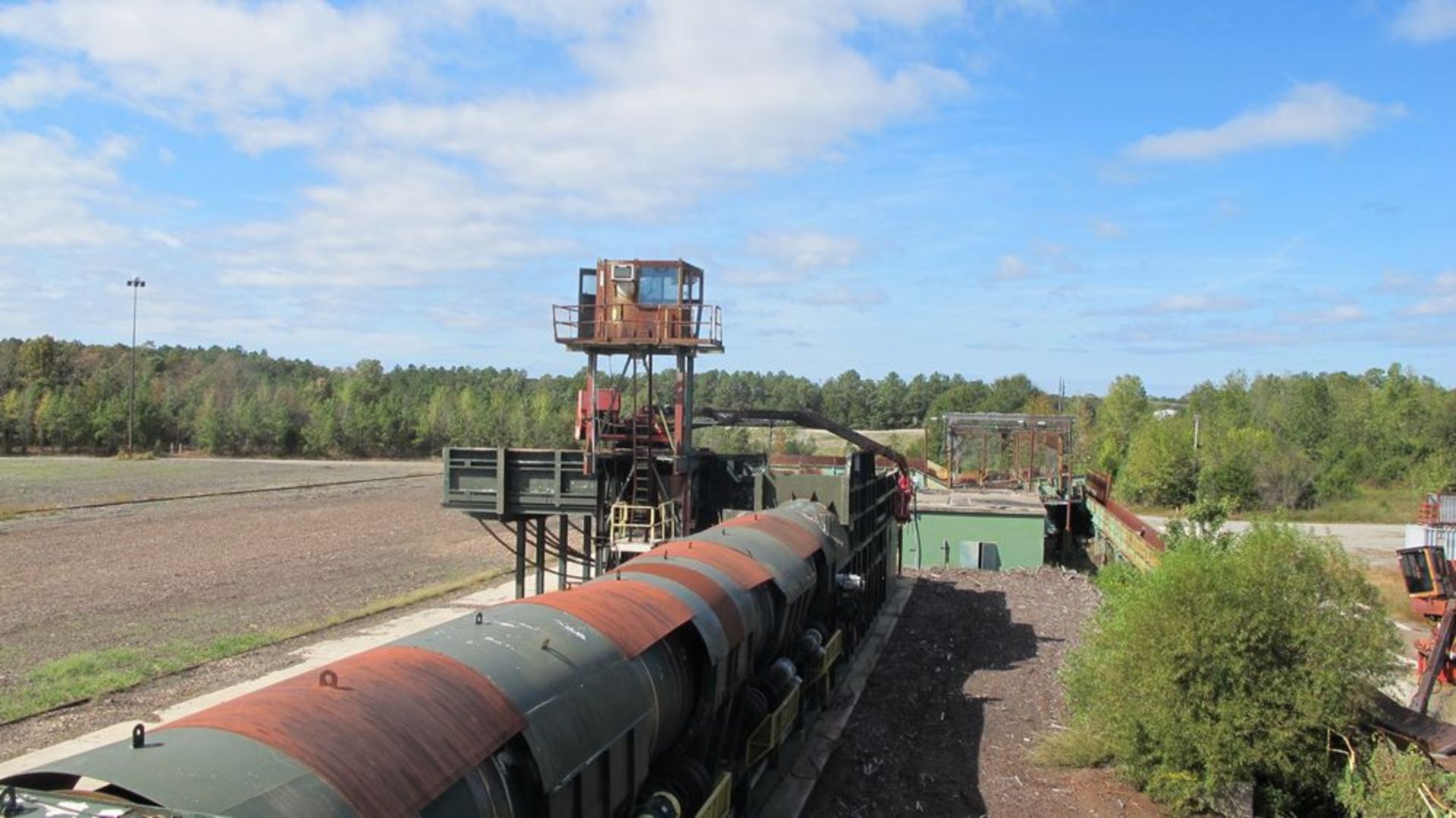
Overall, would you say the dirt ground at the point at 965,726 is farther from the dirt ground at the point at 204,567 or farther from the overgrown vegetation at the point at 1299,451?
the overgrown vegetation at the point at 1299,451

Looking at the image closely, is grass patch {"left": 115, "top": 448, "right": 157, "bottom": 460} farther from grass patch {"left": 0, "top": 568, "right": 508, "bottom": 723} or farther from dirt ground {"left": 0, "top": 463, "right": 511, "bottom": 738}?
grass patch {"left": 0, "top": 568, "right": 508, "bottom": 723}

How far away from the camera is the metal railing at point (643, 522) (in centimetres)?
2303

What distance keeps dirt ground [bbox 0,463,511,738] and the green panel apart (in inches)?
673

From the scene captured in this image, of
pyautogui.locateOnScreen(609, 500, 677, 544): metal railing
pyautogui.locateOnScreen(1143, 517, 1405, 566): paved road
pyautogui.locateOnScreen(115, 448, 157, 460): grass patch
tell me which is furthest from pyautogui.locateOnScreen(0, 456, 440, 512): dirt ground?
pyautogui.locateOnScreen(1143, 517, 1405, 566): paved road

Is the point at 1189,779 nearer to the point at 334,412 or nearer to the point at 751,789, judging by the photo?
the point at 751,789

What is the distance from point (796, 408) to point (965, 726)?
54.3 metres

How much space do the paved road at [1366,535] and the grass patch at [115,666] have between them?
123ft

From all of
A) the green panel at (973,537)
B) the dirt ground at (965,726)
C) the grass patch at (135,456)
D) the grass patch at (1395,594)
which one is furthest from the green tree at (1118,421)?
the grass patch at (135,456)

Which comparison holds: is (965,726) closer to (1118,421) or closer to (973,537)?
(973,537)

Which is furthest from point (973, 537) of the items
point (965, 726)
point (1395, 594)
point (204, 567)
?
point (204, 567)

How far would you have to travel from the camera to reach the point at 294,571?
37.2 metres

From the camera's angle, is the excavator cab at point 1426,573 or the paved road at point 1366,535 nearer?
the excavator cab at point 1426,573

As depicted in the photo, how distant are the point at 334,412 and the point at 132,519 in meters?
71.5


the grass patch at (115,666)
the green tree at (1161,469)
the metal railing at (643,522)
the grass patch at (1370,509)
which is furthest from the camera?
the green tree at (1161,469)
